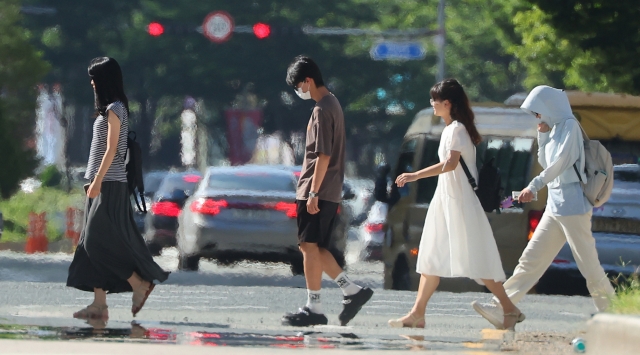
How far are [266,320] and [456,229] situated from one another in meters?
1.65

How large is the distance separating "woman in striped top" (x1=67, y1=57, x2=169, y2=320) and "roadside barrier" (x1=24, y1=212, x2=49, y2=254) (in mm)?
15752

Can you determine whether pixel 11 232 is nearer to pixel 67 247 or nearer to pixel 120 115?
pixel 67 247

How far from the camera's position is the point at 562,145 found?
9.80m

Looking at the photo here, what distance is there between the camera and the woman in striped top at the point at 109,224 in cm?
968

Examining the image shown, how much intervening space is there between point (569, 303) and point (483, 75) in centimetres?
3811

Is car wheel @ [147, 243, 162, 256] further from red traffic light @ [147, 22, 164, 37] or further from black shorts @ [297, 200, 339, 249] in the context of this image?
black shorts @ [297, 200, 339, 249]

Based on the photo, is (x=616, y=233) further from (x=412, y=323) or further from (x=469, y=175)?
(x=412, y=323)

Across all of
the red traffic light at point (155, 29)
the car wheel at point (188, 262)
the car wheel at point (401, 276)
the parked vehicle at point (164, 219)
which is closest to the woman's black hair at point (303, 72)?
the car wheel at point (401, 276)

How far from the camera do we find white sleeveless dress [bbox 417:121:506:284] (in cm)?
969

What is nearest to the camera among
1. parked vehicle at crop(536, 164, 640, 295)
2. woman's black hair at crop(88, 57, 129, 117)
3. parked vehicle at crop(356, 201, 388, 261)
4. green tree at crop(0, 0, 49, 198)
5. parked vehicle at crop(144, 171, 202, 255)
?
woman's black hair at crop(88, 57, 129, 117)

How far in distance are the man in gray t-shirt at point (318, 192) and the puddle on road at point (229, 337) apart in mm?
638

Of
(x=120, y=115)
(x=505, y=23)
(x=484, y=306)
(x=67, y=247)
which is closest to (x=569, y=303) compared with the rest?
(x=484, y=306)

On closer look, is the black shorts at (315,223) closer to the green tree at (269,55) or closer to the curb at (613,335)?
the curb at (613,335)

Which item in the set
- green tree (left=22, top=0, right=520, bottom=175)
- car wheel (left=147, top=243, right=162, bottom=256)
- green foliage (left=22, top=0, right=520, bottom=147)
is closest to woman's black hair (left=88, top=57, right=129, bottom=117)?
car wheel (left=147, top=243, right=162, bottom=256)
